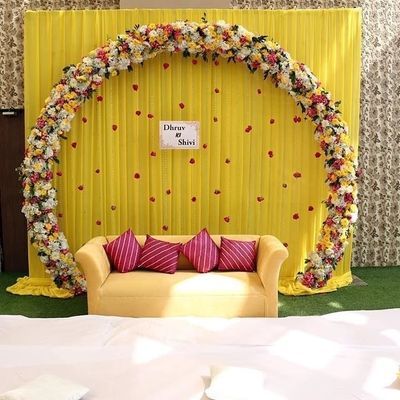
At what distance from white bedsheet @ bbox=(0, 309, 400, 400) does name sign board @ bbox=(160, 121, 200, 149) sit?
2.94 meters

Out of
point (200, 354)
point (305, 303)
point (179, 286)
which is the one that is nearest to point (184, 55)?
point (179, 286)

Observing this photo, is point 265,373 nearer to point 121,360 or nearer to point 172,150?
point 121,360

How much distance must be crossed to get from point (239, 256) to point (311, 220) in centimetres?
133

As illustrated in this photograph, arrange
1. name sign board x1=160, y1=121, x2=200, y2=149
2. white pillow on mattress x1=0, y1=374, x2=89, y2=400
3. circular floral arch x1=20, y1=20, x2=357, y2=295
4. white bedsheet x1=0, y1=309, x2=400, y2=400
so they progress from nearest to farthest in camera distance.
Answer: white pillow on mattress x1=0, y1=374, x2=89, y2=400 < white bedsheet x1=0, y1=309, x2=400, y2=400 < circular floral arch x1=20, y1=20, x2=357, y2=295 < name sign board x1=160, y1=121, x2=200, y2=149

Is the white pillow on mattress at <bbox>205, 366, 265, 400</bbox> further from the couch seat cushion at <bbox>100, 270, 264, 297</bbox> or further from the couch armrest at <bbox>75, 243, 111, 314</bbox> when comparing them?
the couch armrest at <bbox>75, 243, 111, 314</bbox>

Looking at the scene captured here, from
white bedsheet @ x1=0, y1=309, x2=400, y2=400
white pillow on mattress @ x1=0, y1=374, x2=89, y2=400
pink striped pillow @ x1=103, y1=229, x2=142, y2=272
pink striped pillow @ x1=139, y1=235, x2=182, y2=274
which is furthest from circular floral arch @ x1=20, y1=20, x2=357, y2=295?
white pillow on mattress @ x1=0, y1=374, x2=89, y2=400

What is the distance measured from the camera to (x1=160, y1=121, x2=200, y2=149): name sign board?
545 centimetres

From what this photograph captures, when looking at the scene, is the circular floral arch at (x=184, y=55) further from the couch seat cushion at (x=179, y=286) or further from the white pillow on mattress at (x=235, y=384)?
the white pillow on mattress at (x=235, y=384)

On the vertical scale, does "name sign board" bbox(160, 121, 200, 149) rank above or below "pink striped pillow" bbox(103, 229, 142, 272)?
above

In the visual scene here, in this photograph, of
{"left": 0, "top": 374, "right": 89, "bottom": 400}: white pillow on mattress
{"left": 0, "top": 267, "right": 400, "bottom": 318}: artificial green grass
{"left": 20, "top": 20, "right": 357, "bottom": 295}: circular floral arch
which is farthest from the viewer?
{"left": 20, "top": 20, "right": 357, "bottom": 295}: circular floral arch

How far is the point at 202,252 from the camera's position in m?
4.60

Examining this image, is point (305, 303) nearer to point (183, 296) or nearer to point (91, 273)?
point (183, 296)

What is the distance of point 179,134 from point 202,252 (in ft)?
4.72

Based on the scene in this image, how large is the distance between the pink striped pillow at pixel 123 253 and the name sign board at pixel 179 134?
1265 millimetres
